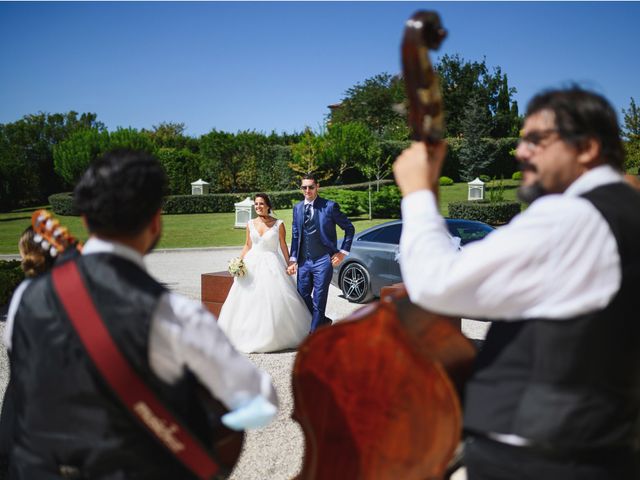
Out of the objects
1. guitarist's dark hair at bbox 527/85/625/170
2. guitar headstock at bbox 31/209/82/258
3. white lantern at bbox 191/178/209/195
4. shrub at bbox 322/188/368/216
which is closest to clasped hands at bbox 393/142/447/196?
guitarist's dark hair at bbox 527/85/625/170

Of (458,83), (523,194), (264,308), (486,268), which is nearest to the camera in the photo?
(486,268)

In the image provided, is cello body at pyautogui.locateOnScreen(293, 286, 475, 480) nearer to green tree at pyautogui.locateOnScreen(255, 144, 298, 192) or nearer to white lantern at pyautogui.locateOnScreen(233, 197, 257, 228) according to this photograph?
white lantern at pyautogui.locateOnScreen(233, 197, 257, 228)

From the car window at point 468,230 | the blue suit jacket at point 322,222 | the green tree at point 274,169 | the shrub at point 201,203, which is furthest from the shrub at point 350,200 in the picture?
the blue suit jacket at point 322,222

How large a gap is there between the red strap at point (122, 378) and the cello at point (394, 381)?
0.41 meters

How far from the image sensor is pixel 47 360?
168 centimetres

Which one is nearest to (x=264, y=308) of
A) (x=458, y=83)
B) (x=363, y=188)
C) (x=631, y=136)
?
(x=631, y=136)

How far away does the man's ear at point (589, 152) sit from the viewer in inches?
66.4

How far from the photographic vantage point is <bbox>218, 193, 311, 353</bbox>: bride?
803 centimetres

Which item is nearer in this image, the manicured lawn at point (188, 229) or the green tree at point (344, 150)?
the manicured lawn at point (188, 229)

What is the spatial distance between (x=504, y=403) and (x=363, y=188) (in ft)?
119

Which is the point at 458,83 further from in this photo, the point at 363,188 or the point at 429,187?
the point at 429,187

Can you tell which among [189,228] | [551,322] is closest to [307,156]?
[189,228]

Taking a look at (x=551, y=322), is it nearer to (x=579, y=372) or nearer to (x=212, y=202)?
(x=579, y=372)

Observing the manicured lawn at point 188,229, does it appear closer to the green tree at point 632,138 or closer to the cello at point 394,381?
the green tree at point 632,138
